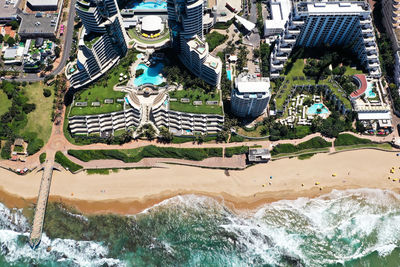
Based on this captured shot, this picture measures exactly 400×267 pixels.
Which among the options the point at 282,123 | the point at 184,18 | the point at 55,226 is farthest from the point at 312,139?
the point at 55,226

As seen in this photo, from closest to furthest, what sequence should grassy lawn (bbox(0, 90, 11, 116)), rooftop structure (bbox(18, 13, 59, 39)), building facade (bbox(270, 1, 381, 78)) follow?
building facade (bbox(270, 1, 381, 78)) → grassy lawn (bbox(0, 90, 11, 116)) → rooftop structure (bbox(18, 13, 59, 39))

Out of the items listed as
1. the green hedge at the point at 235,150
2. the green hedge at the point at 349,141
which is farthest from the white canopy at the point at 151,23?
the green hedge at the point at 349,141

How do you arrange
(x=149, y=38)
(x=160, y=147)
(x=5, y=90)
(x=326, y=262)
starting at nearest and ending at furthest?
(x=326, y=262)
(x=160, y=147)
(x=5, y=90)
(x=149, y=38)

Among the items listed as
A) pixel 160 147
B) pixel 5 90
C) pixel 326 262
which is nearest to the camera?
pixel 326 262

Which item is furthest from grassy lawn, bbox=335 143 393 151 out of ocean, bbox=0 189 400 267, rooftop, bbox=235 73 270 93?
rooftop, bbox=235 73 270 93

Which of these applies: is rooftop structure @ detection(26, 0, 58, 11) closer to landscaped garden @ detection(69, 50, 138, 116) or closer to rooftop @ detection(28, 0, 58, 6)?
rooftop @ detection(28, 0, 58, 6)

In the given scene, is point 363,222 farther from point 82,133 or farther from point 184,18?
point 82,133

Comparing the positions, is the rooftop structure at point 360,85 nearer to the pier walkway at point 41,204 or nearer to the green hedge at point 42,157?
the pier walkway at point 41,204
